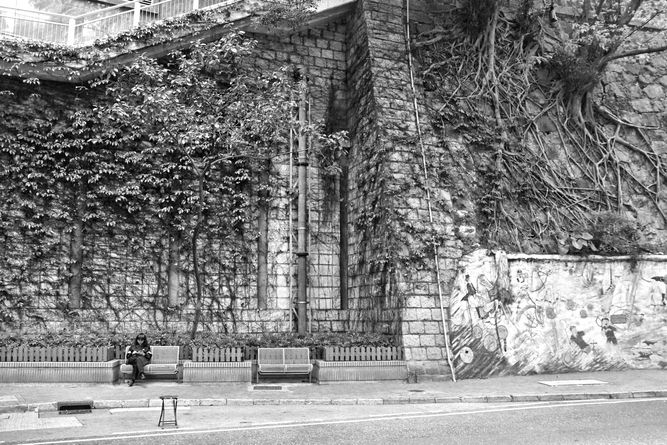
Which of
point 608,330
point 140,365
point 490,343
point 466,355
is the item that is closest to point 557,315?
point 608,330

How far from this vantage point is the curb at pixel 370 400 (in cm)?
930

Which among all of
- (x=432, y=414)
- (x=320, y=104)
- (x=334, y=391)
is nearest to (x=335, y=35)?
(x=320, y=104)

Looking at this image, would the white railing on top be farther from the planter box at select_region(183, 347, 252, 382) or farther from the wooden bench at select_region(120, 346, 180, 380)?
the planter box at select_region(183, 347, 252, 382)

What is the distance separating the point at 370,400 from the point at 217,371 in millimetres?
3433

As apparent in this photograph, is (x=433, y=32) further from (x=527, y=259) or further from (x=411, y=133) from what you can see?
(x=527, y=259)

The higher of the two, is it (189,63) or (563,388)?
(189,63)

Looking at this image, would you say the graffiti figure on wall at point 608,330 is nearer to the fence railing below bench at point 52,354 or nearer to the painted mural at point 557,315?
the painted mural at point 557,315

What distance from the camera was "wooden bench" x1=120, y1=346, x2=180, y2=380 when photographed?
11930 millimetres

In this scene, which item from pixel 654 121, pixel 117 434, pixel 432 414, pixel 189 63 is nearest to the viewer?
pixel 117 434

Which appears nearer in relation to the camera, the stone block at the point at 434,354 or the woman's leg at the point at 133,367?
the woman's leg at the point at 133,367

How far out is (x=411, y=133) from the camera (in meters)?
14.7

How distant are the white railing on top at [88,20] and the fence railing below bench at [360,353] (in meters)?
8.80

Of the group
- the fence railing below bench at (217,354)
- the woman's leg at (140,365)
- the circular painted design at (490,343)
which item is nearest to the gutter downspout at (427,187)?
the circular painted design at (490,343)

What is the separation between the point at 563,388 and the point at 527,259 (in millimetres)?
3407
